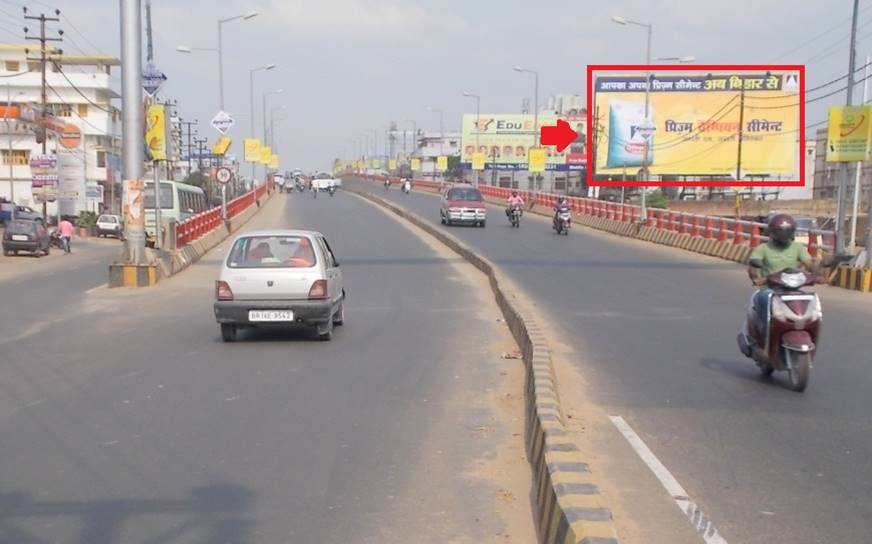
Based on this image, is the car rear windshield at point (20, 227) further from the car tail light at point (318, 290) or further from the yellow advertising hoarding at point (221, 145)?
the car tail light at point (318, 290)

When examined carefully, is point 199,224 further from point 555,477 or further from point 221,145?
point 555,477

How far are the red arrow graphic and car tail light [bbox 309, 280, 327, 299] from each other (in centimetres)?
7150

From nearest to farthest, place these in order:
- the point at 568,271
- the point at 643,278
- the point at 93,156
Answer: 1. the point at 643,278
2. the point at 568,271
3. the point at 93,156

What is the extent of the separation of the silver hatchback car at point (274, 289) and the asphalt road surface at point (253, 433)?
0.36 meters

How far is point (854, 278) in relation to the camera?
19719 mm

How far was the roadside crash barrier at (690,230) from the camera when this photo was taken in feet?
84.5

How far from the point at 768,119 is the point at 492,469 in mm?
61790

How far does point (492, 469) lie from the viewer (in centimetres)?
709

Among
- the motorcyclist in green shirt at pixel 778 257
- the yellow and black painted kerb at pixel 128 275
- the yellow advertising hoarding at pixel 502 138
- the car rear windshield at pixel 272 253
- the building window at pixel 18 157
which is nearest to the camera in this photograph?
the motorcyclist in green shirt at pixel 778 257

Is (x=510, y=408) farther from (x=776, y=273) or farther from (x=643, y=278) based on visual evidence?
(x=643, y=278)

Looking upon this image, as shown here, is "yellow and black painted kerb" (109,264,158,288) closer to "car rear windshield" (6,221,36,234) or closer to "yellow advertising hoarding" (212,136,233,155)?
"yellow advertising hoarding" (212,136,233,155)

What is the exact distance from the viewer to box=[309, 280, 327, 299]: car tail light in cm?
1280

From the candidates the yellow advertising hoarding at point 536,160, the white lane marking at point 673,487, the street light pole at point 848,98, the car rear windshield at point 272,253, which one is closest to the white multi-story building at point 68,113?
the yellow advertising hoarding at point 536,160

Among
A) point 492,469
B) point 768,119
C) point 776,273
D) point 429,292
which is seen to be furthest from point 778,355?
point 768,119
